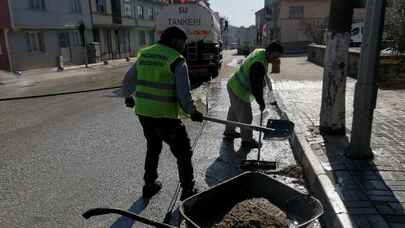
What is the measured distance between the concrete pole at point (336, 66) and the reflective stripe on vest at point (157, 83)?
2881 mm

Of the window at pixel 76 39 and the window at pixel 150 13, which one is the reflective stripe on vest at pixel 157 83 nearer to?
the window at pixel 76 39

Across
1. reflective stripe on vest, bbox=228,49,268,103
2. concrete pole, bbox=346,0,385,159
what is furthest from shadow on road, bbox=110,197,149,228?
concrete pole, bbox=346,0,385,159

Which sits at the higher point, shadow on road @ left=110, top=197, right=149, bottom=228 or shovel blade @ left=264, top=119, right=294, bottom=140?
shovel blade @ left=264, top=119, right=294, bottom=140

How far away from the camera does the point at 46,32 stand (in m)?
23.7

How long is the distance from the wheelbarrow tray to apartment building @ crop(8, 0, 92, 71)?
68.6ft

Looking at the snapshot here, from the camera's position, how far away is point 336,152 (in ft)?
16.1

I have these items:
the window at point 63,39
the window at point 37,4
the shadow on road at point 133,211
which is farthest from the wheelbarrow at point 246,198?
the window at point 63,39

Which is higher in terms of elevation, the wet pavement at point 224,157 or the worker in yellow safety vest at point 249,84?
the worker in yellow safety vest at point 249,84

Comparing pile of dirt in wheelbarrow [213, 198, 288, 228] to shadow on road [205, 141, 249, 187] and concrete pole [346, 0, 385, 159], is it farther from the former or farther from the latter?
concrete pole [346, 0, 385, 159]

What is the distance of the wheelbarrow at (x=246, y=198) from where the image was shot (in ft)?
9.48

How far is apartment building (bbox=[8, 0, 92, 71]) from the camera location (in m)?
21.2

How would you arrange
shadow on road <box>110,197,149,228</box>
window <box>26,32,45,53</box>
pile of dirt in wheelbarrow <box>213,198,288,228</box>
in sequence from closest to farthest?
1. pile of dirt in wheelbarrow <box>213,198,288,228</box>
2. shadow on road <box>110,197,149,228</box>
3. window <box>26,32,45,53</box>

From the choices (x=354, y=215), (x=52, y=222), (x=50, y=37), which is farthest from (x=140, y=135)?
(x=50, y=37)

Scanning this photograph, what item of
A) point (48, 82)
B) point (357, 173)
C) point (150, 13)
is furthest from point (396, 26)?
point (150, 13)
